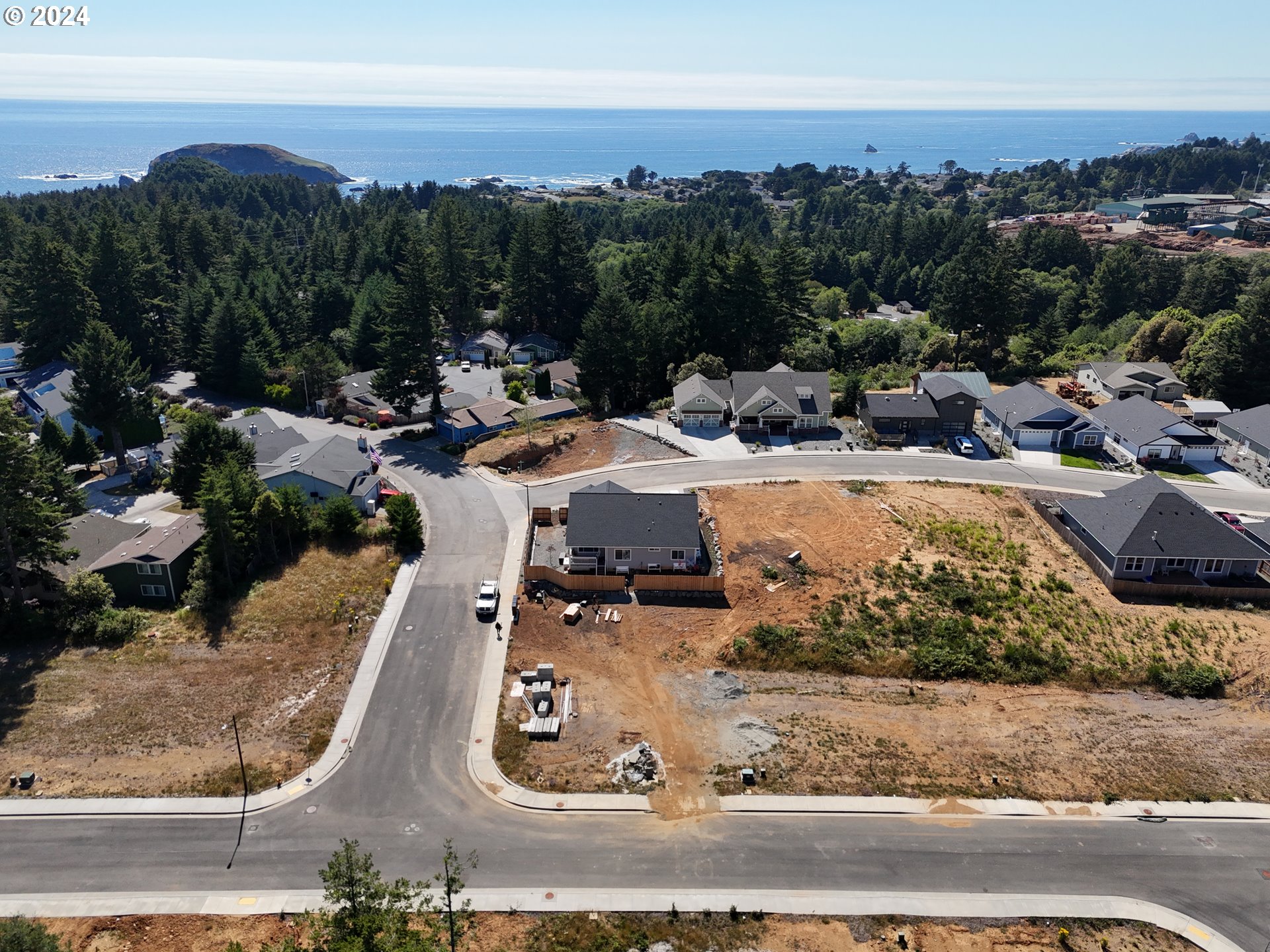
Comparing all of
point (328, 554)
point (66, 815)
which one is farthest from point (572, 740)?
point (328, 554)

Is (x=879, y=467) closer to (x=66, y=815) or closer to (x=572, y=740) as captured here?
(x=572, y=740)

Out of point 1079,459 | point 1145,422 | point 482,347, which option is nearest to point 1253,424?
point 1145,422

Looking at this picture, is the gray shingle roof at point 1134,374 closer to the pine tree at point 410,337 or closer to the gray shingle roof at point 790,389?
the gray shingle roof at point 790,389

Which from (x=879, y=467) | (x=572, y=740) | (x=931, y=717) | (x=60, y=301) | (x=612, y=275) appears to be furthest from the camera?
(x=612, y=275)

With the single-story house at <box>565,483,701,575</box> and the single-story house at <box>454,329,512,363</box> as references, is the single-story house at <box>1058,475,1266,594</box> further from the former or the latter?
the single-story house at <box>454,329,512,363</box>

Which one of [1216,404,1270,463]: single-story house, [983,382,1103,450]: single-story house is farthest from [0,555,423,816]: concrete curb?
[1216,404,1270,463]: single-story house

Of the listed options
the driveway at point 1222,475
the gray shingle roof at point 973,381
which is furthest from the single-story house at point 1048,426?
the driveway at point 1222,475

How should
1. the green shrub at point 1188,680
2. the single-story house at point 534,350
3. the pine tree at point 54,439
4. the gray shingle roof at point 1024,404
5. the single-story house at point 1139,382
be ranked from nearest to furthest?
1. the green shrub at point 1188,680
2. the pine tree at point 54,439
3. the gray shingle roof at point 1024,404
4. the single-story house at point 1139,382
5. the single-story house at point 534,350
